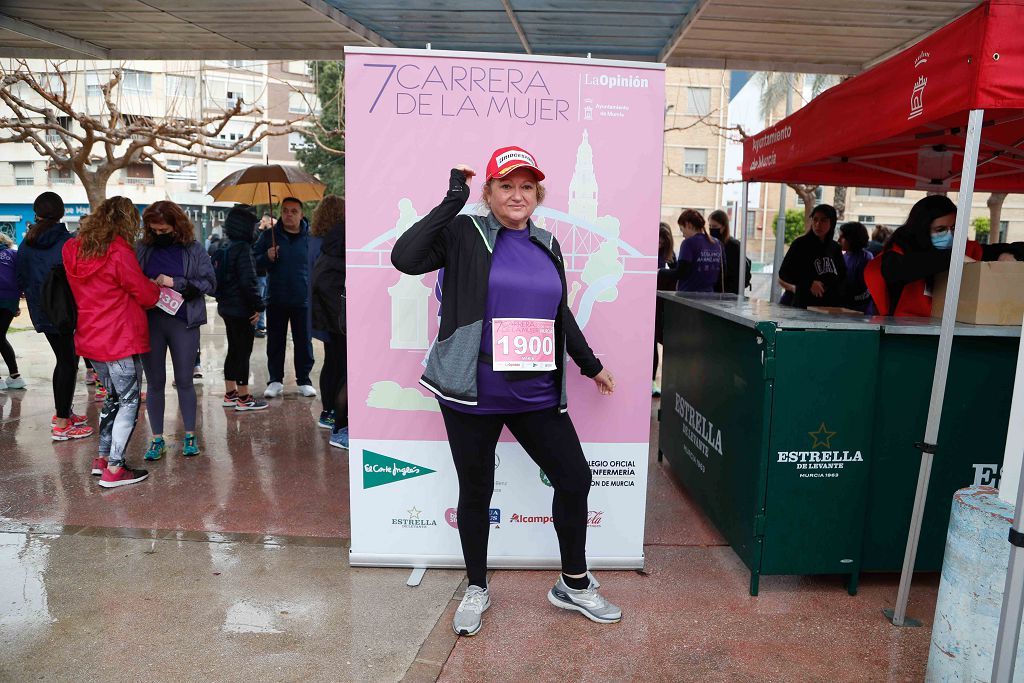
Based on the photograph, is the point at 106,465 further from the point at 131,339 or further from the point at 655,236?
the point at 655,236

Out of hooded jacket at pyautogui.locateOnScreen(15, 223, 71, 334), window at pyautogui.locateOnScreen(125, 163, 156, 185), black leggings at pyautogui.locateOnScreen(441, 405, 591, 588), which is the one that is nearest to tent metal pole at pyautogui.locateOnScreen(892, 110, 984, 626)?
black leggings at pyautogui.locateOnScreen(441, 405, 591, 588)

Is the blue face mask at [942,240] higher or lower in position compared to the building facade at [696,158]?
lower

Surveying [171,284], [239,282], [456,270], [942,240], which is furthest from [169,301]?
[942,240]

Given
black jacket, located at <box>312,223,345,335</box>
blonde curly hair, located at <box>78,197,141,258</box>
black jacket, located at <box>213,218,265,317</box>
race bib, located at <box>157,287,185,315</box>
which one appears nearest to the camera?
blonde curly hair, located at <box>78,197,141,258</box>

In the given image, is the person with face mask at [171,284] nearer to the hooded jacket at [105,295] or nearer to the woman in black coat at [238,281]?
the hooded jacket at [105,295]

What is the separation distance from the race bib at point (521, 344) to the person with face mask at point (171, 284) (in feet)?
9.97

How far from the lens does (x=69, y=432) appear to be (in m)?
6.06

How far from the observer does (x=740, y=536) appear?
377 centimetres

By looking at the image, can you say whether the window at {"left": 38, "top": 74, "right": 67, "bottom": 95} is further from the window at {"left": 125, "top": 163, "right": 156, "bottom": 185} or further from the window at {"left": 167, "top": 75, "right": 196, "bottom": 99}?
the window at {"left": 125, "top": 163, "right": 156, "bottom": 185}

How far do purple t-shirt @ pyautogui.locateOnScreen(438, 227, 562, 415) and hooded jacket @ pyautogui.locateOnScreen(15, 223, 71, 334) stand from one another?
17.1 ft

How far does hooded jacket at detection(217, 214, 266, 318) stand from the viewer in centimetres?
682

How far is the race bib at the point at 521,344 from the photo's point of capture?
9.75 ft

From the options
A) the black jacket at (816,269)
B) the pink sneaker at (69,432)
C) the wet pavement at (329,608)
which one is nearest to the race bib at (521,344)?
the wet pavement at (329,608)

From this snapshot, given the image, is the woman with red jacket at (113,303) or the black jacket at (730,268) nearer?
the woman with red jacket at (113,303)
